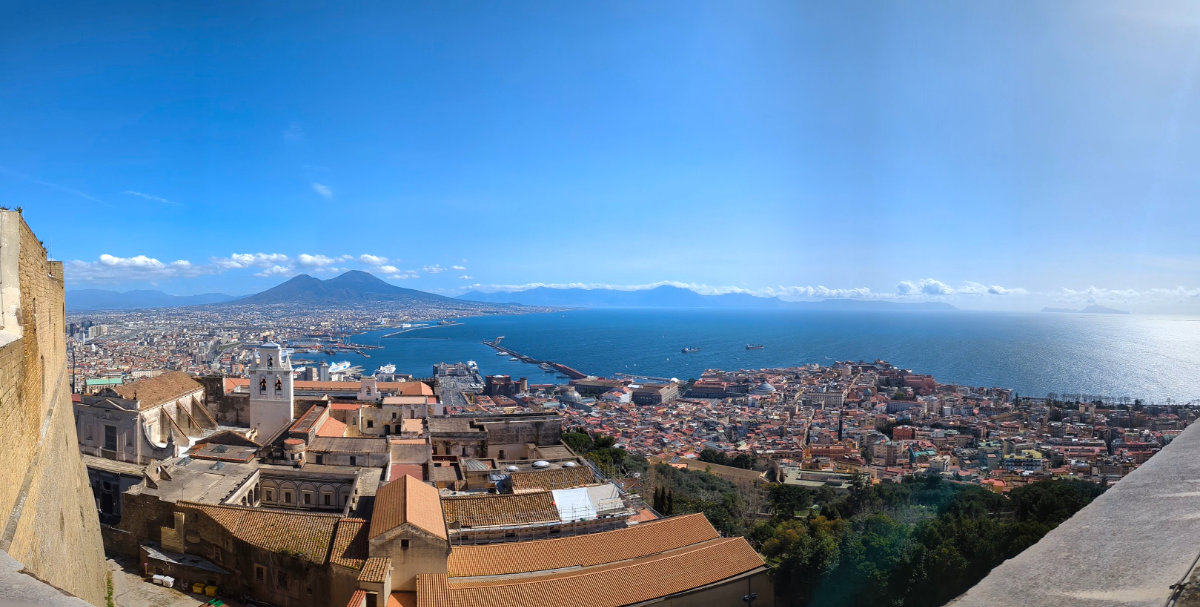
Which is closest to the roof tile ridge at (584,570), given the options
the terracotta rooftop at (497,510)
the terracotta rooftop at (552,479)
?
the terracotta rooftop at (497,510)

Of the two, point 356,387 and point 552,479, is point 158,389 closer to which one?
point 356,387

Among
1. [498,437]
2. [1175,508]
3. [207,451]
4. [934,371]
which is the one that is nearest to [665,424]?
[498,437]

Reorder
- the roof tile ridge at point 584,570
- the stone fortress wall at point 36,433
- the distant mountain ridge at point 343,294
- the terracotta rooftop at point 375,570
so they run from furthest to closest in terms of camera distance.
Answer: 1. the distant mountain ridge at point 343,294
2. the roof tile ridge at point 584,570
3. the terracotta rooftop at point 375,570
4. the stone fortress wall at point 36,433

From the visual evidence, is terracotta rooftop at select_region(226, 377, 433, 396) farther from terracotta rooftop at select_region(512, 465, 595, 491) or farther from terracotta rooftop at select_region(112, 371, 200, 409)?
terracotta rooftop at select_region(512, 465, 595, 491)

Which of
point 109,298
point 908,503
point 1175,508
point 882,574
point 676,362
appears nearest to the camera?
point 1175,508

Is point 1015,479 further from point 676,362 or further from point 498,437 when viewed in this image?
point 676,362

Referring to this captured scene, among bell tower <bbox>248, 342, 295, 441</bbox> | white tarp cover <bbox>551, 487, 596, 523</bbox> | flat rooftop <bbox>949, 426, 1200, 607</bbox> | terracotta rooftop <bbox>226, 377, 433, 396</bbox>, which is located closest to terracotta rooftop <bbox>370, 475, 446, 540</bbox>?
white tarp cover <bbox>551, 487, 596, 523</bbox>

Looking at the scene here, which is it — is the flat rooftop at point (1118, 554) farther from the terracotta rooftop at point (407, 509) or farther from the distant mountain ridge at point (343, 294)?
the distant mountain ridge at point (343, 294)
